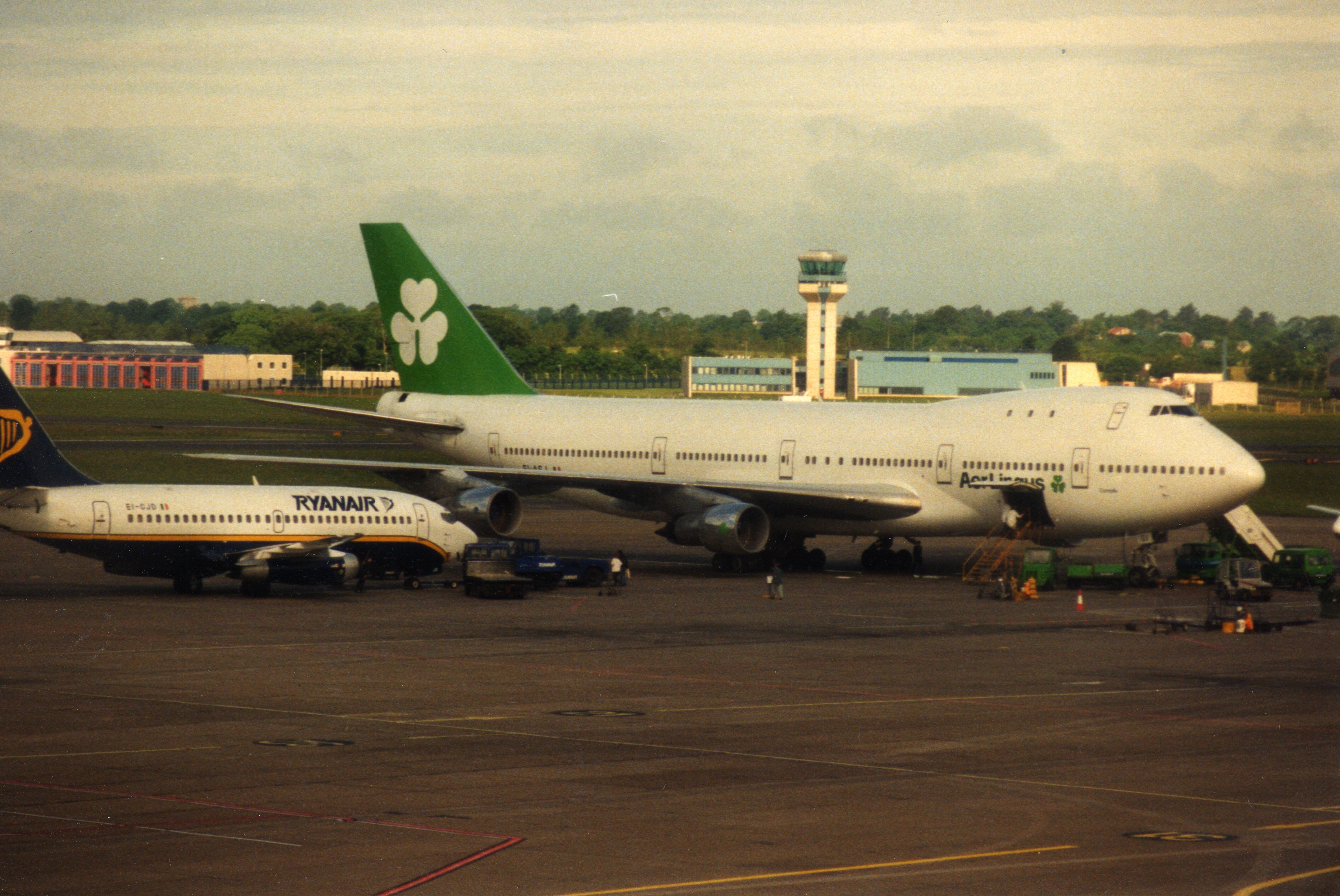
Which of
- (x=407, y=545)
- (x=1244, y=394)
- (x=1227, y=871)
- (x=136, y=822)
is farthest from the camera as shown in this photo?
(x=1244, y=394)

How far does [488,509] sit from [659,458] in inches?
321

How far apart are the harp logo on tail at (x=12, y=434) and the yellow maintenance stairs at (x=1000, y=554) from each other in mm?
29385

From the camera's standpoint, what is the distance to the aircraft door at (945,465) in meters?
57.0

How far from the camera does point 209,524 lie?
50531 millimetres

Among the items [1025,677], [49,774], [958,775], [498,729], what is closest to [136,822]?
[49,774]

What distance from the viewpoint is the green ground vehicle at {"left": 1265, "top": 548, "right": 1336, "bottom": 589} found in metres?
56.5

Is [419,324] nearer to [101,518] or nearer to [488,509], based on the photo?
[488,509]

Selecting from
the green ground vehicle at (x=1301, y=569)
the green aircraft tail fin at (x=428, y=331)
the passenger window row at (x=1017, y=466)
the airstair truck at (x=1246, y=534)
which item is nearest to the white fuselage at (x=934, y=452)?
the passenger window row at (x=1017, y=466)

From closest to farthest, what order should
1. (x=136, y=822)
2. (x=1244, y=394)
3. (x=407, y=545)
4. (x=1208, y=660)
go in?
1. (x=136, y=822)
2. (x=1208, y=660)
3. (x=407, y=545)
4. (x=1244, y=394)

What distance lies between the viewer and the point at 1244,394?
6280 inches

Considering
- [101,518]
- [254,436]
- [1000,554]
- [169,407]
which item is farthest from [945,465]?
[169,407]

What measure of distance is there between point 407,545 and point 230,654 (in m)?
15.6

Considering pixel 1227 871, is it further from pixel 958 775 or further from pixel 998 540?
pixel 998 540

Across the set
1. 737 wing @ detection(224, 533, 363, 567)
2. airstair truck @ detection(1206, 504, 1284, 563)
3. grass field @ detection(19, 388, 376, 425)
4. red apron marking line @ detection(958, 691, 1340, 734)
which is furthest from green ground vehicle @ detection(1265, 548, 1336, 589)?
grass field @ detection(19, 388, 376, 425)
